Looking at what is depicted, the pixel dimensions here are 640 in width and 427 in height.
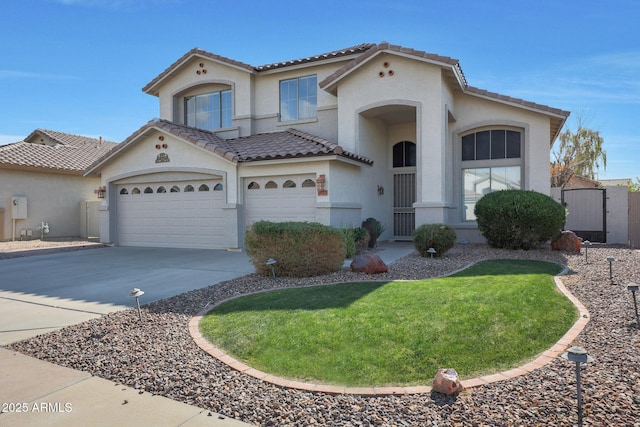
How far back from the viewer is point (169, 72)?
65.7ft

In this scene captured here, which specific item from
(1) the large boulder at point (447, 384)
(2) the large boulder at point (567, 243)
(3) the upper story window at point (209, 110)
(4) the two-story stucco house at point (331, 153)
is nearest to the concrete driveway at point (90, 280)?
(4) the two-story stucco house at point (331, 153)

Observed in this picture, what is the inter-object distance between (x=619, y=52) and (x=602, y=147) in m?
17.9

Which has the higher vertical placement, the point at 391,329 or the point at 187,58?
the point at 187,58

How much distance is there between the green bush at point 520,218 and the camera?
1222 centimetres

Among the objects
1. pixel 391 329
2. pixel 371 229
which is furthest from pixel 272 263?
pixel 371 229

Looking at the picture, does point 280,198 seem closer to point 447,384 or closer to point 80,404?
point 80,404

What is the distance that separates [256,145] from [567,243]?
450 inches

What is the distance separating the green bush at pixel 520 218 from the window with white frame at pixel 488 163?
3.26 metres

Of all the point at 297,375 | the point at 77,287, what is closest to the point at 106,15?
the point at 77,287

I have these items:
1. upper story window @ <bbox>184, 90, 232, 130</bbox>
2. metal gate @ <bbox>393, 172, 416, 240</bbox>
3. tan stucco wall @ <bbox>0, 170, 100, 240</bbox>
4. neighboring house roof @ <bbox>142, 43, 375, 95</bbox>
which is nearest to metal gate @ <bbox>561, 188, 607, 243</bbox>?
metal gate @ <bbox>393, 172, 416, 240</bbox>

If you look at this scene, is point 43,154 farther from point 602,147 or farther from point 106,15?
point 602,147

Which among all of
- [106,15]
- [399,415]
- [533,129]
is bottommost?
[399,415]

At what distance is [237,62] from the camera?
727 inches

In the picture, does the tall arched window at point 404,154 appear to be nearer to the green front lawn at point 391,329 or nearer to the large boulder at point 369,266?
the large boulder at point 369,266
